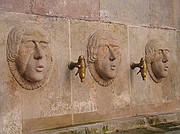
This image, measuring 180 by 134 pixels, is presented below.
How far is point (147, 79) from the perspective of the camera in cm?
370

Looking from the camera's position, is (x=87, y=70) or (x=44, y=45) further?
(x=87, y=70)

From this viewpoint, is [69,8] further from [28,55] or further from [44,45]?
[28,55]

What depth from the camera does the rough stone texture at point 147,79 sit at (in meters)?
3.59

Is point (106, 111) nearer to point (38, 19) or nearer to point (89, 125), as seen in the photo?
point (89, 125)

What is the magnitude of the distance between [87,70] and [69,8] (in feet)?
1.83

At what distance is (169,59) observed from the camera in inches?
148

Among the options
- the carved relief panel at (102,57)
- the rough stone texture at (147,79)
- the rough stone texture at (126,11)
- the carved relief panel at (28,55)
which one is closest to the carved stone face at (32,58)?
the carved relief panel at (28,55)

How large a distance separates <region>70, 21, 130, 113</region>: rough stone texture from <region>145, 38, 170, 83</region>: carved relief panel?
0.28m

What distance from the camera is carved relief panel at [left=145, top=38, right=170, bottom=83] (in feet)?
12.0

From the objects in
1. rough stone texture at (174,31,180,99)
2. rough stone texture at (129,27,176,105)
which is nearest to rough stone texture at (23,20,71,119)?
rough stone texture at (129,27,176,105)

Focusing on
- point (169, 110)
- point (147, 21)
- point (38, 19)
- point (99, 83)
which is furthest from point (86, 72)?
point (169, 110)

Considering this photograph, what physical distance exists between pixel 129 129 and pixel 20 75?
1.06m

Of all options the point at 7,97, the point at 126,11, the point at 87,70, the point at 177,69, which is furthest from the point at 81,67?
the point at 177,69

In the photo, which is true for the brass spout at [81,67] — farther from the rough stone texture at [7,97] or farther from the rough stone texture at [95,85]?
the rough stone texture at [7,97]
